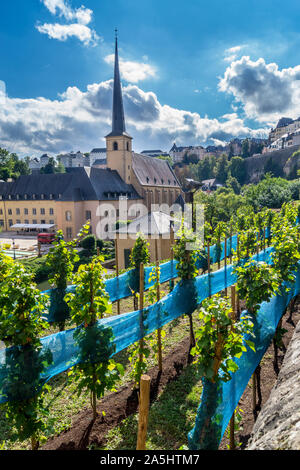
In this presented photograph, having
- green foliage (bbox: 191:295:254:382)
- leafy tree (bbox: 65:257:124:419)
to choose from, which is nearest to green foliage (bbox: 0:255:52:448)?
leafy tree (bbox: 65:257:124:419)

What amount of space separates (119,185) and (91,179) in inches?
227

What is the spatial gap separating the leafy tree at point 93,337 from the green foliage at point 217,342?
223 cm

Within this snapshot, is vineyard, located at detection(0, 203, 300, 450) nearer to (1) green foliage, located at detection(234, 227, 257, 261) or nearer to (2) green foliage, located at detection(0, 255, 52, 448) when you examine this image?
(2) green foliage, located at detection(0, 255, 52, 448)

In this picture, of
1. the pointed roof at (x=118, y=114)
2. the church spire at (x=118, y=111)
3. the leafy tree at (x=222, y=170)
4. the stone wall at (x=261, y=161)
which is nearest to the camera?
the church spire at (x=118, y=111)

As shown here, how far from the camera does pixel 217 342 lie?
14.8 ft

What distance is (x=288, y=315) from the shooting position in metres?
11.3

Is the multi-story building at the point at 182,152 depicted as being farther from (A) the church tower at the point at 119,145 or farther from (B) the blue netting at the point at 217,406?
(B) the blue netting at the point at 217,406

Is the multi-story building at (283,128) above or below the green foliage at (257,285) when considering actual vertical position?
above

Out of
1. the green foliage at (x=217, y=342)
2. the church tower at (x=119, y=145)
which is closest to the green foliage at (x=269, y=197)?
the church tower at (x=119, y=145)

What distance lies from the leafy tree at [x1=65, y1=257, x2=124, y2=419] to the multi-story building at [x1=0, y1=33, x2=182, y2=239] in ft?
124

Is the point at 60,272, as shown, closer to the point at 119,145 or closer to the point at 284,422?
the point at 284,422

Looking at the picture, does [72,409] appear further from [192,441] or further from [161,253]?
[161,253]

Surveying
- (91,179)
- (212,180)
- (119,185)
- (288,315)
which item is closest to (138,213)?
(119,185)

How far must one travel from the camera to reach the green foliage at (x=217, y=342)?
441 cm
